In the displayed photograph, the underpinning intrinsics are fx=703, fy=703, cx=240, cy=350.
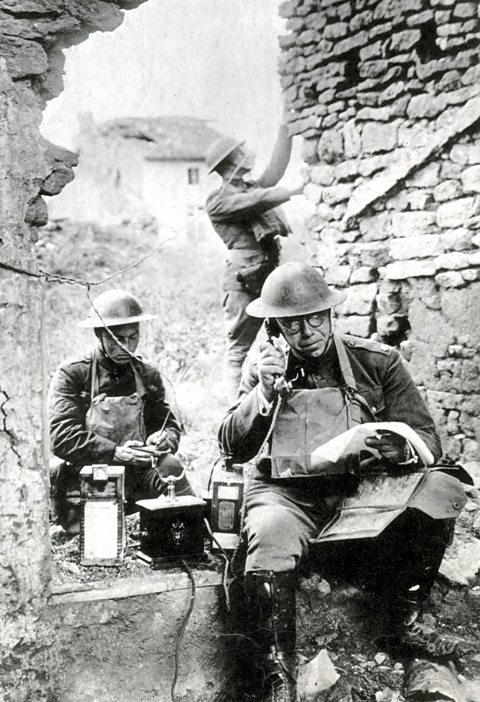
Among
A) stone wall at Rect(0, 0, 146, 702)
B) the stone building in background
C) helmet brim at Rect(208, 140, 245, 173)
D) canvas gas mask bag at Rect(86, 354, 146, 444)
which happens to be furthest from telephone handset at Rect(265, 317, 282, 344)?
the stone building in background

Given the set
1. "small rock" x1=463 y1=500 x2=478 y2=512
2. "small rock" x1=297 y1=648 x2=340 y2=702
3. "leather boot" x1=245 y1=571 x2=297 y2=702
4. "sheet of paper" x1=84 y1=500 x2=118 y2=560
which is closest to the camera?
"leather boot" x1=245 y1=571 x2=297 y2=702

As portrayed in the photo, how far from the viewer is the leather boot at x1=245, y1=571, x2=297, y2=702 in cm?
331

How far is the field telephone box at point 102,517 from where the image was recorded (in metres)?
3.83

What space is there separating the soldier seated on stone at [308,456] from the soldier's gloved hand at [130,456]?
0.88 m

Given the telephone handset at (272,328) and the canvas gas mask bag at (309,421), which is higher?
the telephone handset at (272,328)

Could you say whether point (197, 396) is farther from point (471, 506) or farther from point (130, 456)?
point (471, 506)

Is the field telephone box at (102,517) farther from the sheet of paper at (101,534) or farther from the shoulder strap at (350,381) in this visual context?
the shoulder strap at (350,381)

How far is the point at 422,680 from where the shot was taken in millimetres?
3426

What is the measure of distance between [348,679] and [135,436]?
224cm

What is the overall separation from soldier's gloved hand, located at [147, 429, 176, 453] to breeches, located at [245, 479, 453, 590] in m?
1.06

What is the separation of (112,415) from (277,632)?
2184mm

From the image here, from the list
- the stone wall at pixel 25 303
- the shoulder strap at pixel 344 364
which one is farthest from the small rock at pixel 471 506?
the stone wall at pixel 25 303

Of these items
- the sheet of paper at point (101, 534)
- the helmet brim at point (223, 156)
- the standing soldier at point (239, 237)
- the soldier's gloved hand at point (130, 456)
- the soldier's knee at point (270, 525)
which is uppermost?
the helmet brim at point (223, 156)

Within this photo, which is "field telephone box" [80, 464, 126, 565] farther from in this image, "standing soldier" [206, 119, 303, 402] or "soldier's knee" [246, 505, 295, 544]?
"standing soldier" [206, 119, 303, 402]
